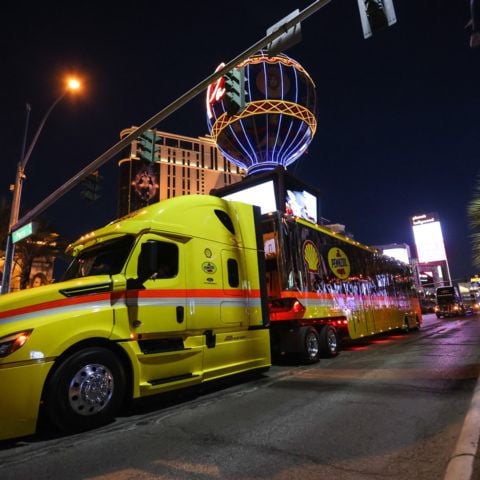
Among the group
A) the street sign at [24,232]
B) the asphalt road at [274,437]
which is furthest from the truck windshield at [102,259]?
the street sign at [24,232]

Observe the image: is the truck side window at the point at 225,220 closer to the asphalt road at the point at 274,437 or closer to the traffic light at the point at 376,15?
the asphalt road at the point at 274,437

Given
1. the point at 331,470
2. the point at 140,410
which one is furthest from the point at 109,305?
the point at 331,470

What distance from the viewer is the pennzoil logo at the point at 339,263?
12.0m

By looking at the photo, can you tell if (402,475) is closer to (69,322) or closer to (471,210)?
(69,322)

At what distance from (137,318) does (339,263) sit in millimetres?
8251

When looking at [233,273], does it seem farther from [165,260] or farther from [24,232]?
[24,232]

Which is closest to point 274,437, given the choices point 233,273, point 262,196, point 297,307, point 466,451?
point 466,451

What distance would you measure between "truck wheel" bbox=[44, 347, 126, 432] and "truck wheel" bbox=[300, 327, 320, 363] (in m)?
5.42

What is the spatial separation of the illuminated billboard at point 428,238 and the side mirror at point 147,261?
431 feet

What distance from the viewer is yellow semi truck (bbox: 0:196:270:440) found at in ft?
15.2

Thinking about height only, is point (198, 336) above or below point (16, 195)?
below

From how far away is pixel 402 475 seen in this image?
336 centimetres

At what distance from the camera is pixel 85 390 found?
4973mm

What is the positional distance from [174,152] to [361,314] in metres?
128
